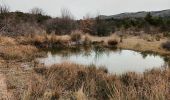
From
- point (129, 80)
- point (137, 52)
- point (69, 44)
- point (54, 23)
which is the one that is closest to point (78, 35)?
point (69, 44)

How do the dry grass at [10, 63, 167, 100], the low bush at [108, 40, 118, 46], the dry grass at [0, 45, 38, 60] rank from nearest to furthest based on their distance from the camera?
the dry grass at [10, 63, 167, 100], the dry grass at [0, 45, 38, 60], the low bush at [108, 40, 118, 46]

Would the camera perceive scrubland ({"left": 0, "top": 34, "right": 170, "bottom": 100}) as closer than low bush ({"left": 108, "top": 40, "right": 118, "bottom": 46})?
Yes

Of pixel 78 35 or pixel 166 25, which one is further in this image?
pixel 166 25

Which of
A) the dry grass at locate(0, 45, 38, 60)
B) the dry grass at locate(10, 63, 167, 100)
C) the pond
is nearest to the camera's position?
the dry grass at locate(10, 63, 167, 100)

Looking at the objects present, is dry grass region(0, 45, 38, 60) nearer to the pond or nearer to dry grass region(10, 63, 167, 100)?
the pond

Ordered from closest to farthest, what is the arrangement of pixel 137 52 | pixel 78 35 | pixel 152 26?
pixel 137 52
pixel 78 35
pixel 152 26

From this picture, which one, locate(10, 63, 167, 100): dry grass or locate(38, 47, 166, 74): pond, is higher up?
locate(10, 63, 167, 100): dry grass

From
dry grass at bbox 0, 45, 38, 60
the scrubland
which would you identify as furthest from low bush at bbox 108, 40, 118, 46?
the scrubland

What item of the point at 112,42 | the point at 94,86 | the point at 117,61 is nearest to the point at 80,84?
the point at 94,86

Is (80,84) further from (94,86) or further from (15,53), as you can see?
(15,53)

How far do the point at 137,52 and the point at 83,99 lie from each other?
Result: 12.9 metres

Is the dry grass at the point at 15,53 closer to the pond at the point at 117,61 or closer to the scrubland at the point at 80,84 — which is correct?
the scrubland at the point at 80,84

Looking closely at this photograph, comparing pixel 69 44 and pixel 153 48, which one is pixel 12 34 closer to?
pixel 69 44

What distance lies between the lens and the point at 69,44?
845 inches
